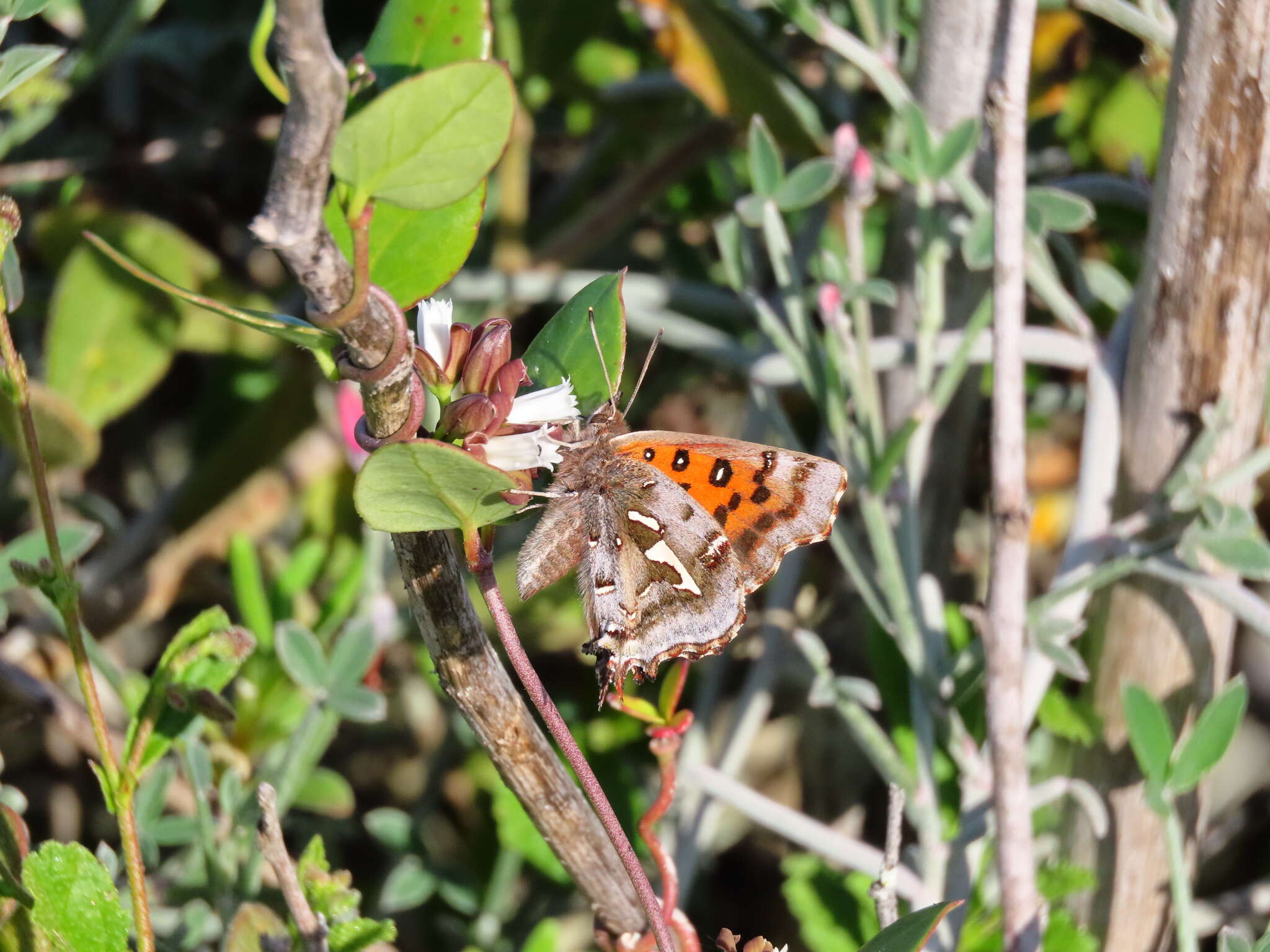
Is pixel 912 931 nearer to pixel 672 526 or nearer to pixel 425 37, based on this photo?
pixel 672 526

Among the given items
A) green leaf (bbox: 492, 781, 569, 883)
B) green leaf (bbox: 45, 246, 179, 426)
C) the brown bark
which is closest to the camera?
the brown bark

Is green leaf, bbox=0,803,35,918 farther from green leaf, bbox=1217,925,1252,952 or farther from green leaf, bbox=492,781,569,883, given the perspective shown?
green leaf, bbox=1217,925,1252,952

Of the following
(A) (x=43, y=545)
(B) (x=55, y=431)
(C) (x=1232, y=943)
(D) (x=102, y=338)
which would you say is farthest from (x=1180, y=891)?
(D) (x=102, y=338)

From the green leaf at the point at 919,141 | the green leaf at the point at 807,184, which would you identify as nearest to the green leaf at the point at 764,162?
the green leaf at the point at 807,184

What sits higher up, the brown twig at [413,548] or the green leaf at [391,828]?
the brown twig at [413,548]

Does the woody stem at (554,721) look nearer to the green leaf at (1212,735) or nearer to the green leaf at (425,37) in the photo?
the green leaf at (425,37)

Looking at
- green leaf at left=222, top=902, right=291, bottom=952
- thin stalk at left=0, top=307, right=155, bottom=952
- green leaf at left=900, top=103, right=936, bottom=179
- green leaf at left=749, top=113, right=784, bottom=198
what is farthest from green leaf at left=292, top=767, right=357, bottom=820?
green leaf at left=900, top=103, right=936, bottom=179
